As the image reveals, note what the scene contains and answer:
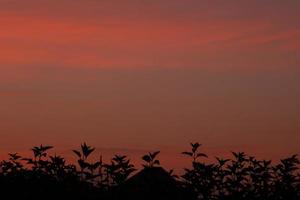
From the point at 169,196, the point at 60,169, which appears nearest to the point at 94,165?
the point at 60,169

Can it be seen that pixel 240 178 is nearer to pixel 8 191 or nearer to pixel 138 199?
pixel 138 199

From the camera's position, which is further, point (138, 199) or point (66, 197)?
point (138, 199)

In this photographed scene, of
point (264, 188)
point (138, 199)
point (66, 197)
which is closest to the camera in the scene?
point (66, 197)

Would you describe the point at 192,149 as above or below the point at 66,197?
above

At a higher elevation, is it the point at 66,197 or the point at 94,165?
the point at 94,165

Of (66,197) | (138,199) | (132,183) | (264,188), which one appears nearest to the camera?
(66,197)

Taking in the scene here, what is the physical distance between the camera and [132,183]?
34.3ft

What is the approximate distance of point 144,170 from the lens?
1055 centimetres

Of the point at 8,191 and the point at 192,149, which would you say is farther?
the point at 192,149

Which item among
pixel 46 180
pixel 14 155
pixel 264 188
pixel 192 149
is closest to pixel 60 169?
pixel 46 180

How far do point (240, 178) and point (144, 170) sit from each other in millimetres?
2005

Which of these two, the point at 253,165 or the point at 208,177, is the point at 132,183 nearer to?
the point at 208,177

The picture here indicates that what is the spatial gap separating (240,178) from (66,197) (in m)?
3.70

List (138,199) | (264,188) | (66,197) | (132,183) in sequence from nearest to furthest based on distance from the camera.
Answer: (66,197)
(138,199)
(132,183)
(264,188)
